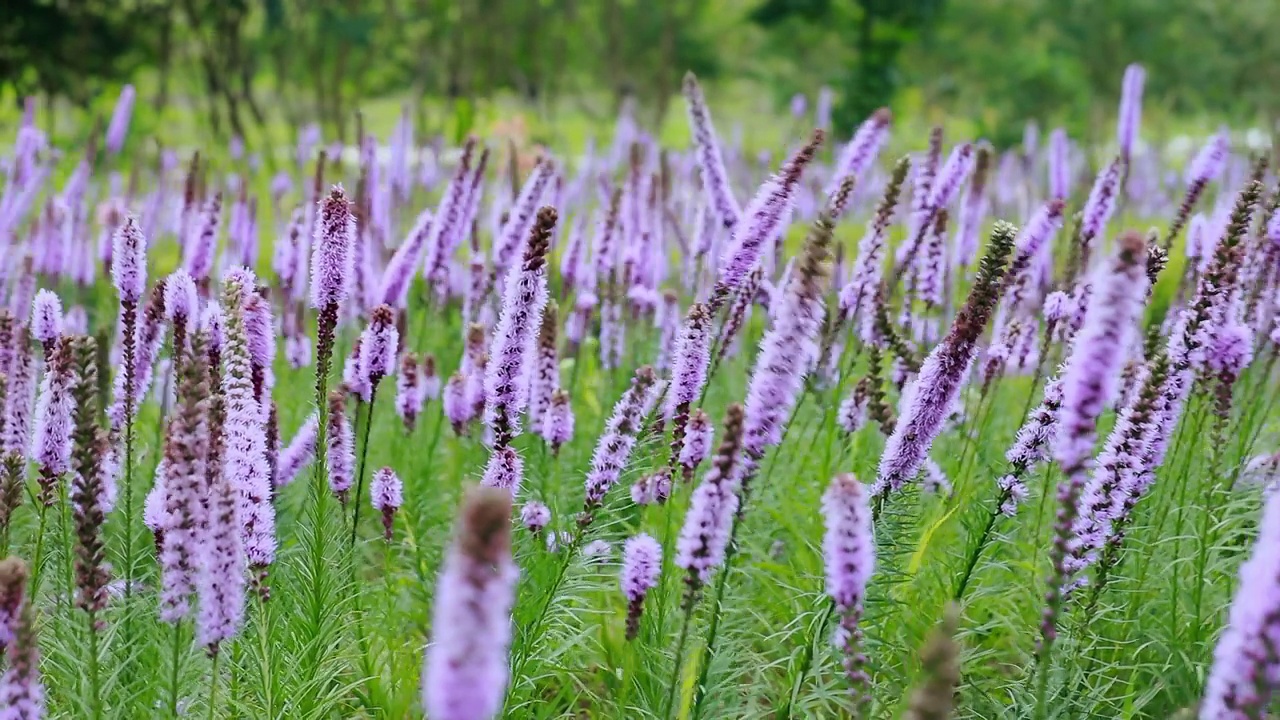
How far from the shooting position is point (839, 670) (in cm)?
307

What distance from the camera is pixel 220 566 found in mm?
1991

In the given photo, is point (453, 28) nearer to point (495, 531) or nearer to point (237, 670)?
point (237, 670)

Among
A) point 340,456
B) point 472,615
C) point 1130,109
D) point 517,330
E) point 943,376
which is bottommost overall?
point 472,615

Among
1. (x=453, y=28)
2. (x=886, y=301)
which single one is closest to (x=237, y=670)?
(x=886, y=301)

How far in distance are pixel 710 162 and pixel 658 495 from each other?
5.58 feet

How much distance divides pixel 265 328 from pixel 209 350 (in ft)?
0.46

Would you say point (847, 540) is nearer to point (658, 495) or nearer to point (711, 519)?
point (711, 519)

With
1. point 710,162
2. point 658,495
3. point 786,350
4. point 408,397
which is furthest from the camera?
point 710,162

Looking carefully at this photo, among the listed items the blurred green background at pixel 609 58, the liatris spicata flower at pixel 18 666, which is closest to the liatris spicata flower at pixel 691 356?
the liatris spicata flower at pixel 18 666

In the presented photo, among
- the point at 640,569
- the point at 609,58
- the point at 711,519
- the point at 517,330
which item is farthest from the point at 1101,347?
the point at 609,58

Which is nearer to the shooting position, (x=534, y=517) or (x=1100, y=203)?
(x=534, y=517)

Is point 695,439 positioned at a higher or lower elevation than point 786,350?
lower

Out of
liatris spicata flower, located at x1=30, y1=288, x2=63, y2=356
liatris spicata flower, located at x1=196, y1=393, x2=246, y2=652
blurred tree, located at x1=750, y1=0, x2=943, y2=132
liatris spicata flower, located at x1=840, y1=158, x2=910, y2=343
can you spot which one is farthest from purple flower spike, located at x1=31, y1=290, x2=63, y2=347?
blurred tree, located at x1=750, y1=0, x2=943, y2=132

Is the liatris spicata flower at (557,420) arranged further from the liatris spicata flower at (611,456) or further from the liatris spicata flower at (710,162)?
the liatris spicata flower at (710,162)
